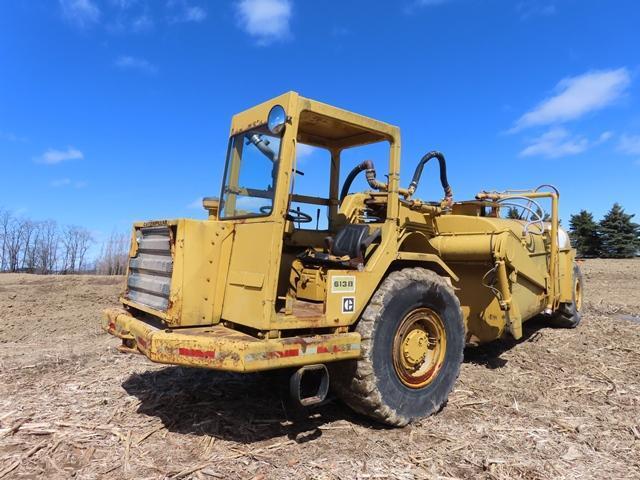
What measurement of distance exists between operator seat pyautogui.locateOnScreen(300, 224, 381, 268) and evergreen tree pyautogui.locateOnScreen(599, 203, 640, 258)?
36763 mm

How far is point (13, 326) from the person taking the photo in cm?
886

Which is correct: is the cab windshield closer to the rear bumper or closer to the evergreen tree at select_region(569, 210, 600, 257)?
the rear bumper

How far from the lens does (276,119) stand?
3.80m

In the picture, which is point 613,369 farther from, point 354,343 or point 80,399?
point 80,399

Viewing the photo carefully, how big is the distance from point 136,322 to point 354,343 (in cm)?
177

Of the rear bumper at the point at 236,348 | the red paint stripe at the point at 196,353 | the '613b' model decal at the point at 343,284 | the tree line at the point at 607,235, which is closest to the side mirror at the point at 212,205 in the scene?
the rear bumper at the point at 236,348

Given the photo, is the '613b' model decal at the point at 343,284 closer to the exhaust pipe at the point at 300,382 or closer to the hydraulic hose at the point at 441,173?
the exhaust pipe at the point at 300,382

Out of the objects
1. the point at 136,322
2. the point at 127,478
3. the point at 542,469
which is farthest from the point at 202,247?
the point at 542,469

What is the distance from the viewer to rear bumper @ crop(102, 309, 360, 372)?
3.18 m

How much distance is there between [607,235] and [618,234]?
719 mm

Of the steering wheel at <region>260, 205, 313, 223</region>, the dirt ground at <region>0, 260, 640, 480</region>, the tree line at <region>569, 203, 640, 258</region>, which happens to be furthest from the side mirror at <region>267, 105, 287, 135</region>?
the tree line at <region>569, 203, 640, 258</region>

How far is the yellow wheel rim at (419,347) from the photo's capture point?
13.4 ft

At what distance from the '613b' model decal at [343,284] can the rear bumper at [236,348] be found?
1.08 ft

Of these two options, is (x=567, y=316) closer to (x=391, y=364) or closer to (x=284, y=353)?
(x=391, y=364)
